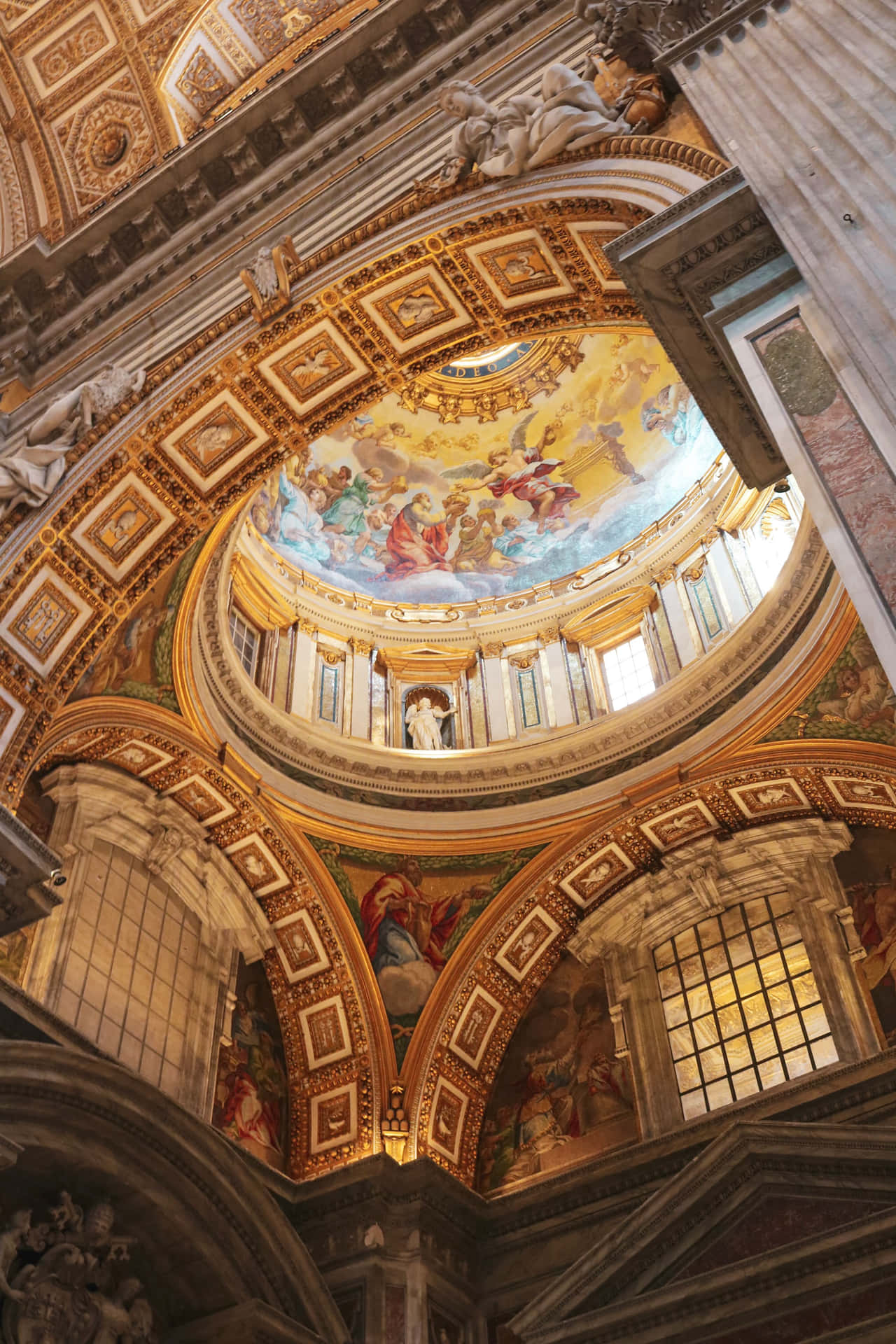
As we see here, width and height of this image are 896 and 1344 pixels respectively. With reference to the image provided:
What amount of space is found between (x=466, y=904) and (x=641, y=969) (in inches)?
77.5

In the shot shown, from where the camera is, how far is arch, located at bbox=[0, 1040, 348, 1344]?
9742 mm

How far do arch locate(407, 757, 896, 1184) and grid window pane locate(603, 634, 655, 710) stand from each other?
5.32 feet

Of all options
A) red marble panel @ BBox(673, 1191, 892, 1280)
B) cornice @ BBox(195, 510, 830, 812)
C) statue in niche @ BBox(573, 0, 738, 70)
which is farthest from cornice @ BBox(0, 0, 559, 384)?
red marble panel @ BBox(673, 1191, 892, 1280)

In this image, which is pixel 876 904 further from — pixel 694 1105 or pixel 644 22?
pixel 644 22

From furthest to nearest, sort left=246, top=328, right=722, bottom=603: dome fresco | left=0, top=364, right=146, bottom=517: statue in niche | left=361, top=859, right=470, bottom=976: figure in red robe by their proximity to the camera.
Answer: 1. left=246, top=328, right=722, bottom=603: dome fresco
2. left=361, top=859, right=470, bottom=976: figure in red robe
3. left=0, top=364, right=146, bottom=517: statue in niche

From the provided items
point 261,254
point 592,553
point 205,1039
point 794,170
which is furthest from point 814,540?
point 205,1039

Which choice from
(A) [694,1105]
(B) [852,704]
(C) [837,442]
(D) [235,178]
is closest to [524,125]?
(D) [235,178]

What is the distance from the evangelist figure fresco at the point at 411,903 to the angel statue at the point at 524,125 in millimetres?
6978

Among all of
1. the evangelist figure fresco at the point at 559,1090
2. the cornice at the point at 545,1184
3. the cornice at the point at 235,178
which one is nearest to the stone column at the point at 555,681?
the evangelist figure fresco at the point at 559,1090

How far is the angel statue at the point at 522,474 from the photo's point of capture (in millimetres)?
17516

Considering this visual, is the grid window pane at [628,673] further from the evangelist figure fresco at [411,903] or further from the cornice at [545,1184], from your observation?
the cornice at [545,1184]

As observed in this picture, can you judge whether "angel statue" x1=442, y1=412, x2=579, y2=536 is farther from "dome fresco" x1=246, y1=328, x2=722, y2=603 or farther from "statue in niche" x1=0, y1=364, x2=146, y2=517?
"statue in niche" x1=0, y1=364, x2=146, y2=517

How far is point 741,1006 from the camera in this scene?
13078mm

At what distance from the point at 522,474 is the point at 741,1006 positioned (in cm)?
770
